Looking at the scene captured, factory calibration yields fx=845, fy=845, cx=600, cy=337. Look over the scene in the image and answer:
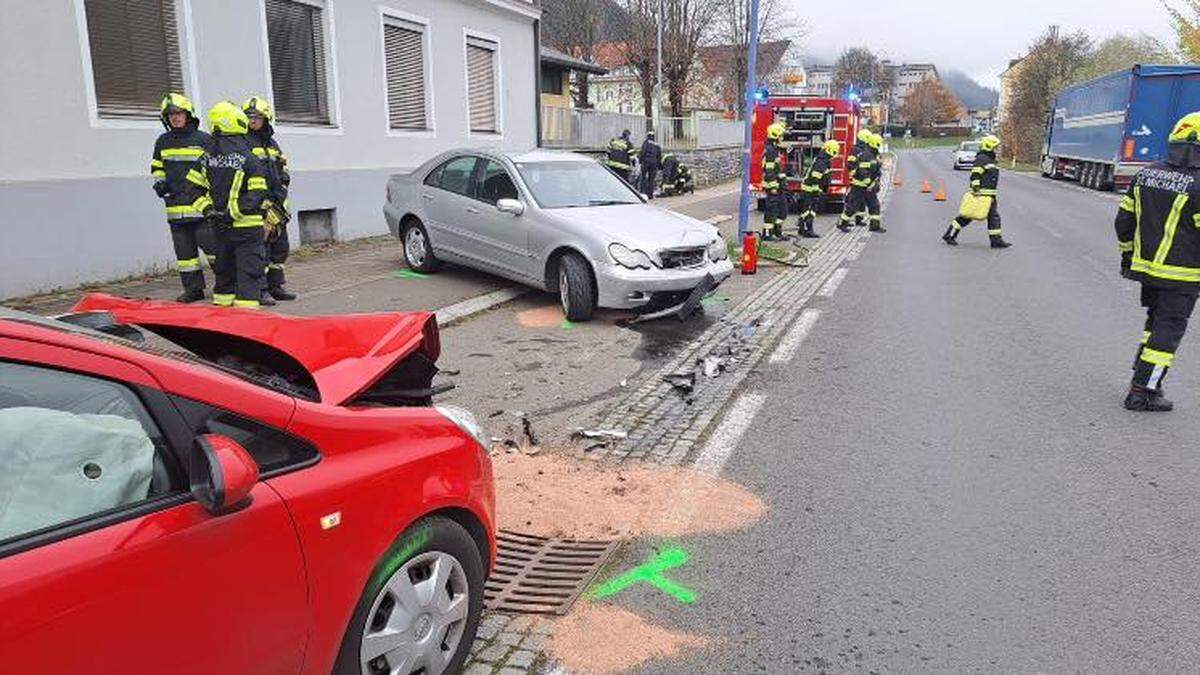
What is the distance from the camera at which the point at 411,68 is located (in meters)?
15.1

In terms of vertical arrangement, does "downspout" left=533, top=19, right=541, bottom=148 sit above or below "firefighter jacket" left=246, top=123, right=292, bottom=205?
above

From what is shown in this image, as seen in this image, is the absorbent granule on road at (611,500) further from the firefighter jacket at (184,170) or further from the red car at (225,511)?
the firefighter jacket at (184,170)

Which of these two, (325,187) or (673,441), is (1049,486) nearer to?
(673,441)

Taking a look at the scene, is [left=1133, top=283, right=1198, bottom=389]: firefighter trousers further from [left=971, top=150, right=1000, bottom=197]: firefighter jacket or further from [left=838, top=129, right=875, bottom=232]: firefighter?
[left=838, top=129, right=875, bottom=232]: firefighter

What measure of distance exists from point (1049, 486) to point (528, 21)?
16.9 meters

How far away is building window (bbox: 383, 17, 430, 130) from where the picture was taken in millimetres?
14516

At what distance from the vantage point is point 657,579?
367cm

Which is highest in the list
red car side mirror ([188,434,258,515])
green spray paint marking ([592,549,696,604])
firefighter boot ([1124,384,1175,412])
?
red car side mirror ([188,434,258,515])

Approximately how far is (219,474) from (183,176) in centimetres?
708

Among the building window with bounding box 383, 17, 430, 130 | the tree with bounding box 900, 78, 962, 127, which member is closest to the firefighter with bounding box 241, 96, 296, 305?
the building window with bounding box 383, 17, 430, 130

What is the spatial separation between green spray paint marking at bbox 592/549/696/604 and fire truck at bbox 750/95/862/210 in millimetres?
17894

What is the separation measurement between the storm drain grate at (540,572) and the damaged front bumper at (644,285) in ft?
13.8

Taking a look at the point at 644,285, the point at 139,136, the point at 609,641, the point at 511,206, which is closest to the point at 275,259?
the point at 139,136

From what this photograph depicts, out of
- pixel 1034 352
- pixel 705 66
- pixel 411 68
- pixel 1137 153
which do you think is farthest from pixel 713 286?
pixel 705 66
